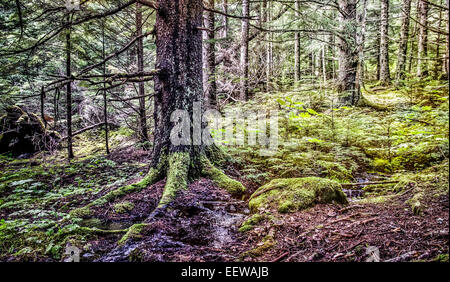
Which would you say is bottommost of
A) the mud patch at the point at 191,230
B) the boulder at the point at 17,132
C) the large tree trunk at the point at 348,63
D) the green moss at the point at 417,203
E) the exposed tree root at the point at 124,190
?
the mud patch at the point at 191,230

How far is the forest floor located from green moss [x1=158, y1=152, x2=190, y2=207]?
0.60ft

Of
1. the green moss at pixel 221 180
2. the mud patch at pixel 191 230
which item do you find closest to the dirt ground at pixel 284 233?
the mud patch at pixel 191 230

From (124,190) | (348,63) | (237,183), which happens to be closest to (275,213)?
(237,183)

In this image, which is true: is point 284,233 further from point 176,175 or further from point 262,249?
point 176,175

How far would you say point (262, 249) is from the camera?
2576mm

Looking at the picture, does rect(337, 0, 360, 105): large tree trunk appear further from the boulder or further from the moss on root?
Result: the boulder

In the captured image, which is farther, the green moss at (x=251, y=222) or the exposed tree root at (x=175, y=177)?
the exposed tree root at (x=175, y=177)

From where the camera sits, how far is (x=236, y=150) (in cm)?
657

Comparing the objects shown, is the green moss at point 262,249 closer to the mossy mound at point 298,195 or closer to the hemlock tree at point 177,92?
the mossy mound at point 298,195

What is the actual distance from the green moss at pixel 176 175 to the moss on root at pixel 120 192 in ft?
1.20

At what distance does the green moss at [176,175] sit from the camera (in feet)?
13.2

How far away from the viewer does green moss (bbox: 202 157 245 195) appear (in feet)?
15.2

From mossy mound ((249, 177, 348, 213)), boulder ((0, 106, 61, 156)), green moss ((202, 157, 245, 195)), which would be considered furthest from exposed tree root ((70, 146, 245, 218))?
boulder ((0, 106, 61, 156))
